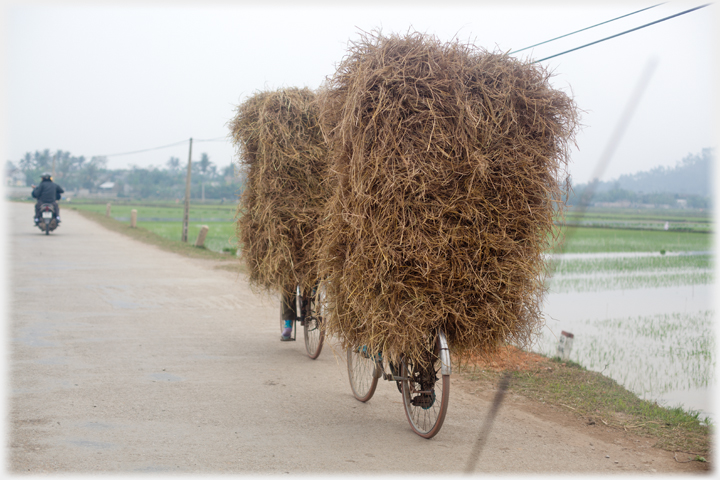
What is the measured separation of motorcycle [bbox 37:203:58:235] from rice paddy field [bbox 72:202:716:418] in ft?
19.4


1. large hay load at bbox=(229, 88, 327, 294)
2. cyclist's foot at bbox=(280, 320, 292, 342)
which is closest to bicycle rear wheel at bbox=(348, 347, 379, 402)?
large hay load at bbox=(229, 88, 327, 294)

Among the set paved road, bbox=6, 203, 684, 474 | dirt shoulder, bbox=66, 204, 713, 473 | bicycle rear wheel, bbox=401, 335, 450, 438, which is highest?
bicycle rear wheel, bbox=401, 335, 450, 438

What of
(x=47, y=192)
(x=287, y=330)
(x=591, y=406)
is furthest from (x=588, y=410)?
(x=47, y=192)

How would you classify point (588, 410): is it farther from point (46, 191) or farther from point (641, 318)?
point (46, 191)

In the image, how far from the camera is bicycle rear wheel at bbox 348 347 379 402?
4691mm

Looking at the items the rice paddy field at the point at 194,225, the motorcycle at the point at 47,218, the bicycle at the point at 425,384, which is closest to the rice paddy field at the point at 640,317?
the bicycle at the point at 425,384

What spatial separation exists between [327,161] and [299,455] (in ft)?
9.85

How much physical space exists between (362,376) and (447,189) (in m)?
2.01

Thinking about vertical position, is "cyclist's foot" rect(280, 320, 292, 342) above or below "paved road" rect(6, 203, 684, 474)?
above

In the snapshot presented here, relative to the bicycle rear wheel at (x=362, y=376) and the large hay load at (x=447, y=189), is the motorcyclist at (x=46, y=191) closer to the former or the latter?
the bicycle rear wheel at (x=362, y=376)

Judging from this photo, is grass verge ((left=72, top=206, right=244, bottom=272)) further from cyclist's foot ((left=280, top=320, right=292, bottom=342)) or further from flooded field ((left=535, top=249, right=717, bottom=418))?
flooded field ((left=535, top=249, right=717, bottom=418))

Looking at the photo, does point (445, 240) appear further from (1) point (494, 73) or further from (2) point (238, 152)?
(2) point (238, 152)

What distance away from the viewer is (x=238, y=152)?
627cm

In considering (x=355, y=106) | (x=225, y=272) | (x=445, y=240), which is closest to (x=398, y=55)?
(x=355, y=106)
